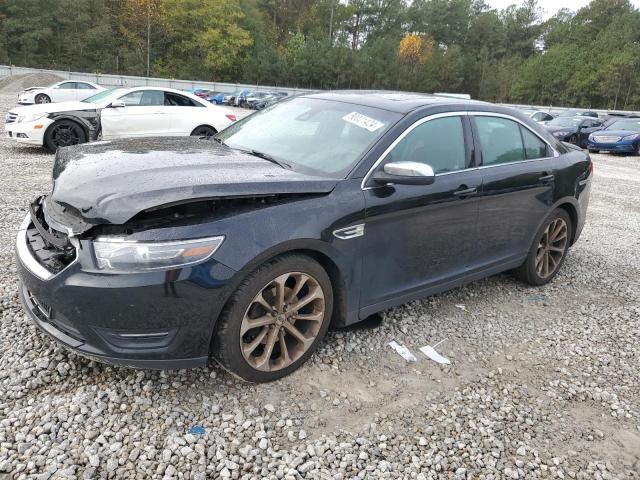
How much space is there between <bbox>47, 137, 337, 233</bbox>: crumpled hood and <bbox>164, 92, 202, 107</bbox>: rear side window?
24.5 feet

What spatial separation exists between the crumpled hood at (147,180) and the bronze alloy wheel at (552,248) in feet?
8.61

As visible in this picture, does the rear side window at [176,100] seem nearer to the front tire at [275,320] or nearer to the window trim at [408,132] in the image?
the window trim at [408,132]

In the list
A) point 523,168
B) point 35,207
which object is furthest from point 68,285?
point 523,168

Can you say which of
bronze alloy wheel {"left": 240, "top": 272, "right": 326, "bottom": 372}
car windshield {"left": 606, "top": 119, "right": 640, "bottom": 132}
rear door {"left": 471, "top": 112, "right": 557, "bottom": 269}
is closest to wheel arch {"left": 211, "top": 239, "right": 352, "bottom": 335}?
bronze alloy wheel {"left": 240, "top": 272, "right": 326, "bottom": 372}

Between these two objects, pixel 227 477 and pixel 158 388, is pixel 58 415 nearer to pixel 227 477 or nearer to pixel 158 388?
pixel 158 388

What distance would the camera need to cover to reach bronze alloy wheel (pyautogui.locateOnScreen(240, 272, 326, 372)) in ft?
8.98

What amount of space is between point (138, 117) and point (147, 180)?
8.09m

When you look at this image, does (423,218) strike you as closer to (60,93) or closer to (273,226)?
(273,226)

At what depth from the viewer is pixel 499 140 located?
402cm

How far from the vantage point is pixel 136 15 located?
210 feet

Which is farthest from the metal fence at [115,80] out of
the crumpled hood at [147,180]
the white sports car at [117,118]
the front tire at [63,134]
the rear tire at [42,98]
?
the crumpled hood at [147,180]

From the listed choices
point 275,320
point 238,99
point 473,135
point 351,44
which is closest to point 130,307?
point 275,320

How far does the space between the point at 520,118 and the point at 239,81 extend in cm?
6810

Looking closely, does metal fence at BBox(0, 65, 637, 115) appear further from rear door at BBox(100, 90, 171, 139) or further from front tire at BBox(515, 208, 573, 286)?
front tire at BBox(515, 208, 573, 286)
